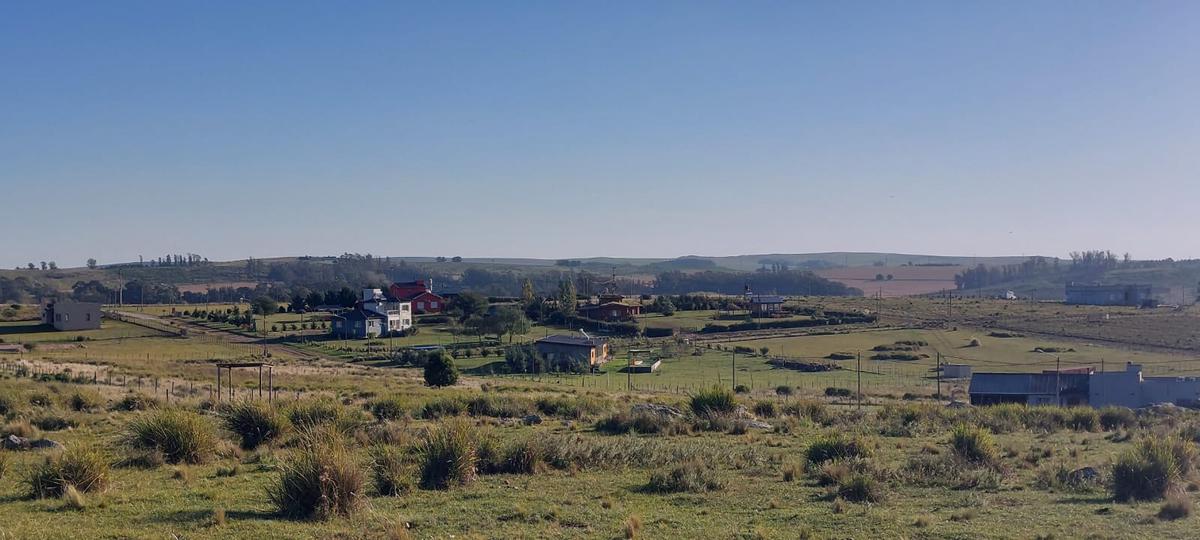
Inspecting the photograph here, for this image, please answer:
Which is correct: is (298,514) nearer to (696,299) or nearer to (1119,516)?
(1119,516)

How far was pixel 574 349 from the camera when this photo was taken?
61312mm

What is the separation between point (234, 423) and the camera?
18047 mm

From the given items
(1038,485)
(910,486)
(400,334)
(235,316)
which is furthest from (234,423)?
(235,316)

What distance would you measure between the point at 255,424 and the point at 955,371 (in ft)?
152

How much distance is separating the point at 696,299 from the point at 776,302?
423 inches

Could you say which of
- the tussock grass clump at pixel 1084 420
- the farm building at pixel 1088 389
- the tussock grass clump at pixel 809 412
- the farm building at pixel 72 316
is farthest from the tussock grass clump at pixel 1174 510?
the farm building at pixel 72 316

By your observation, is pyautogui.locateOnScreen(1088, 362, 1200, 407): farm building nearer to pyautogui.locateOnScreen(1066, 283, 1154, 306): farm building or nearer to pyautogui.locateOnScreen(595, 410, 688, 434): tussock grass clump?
pyautogui.locateOnScreen(595, 410, 688, 434): tussock grass clump

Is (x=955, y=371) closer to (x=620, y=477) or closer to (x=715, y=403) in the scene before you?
(x=715, y=403)

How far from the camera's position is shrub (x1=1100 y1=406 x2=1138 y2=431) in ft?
84.6

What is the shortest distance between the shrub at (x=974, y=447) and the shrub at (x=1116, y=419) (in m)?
10.5

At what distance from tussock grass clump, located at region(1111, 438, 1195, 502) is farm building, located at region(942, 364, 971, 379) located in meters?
41.5

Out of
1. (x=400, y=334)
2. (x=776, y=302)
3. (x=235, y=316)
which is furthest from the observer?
(x=776, y=302)

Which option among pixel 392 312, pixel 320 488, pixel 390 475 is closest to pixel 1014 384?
pixel 390 475

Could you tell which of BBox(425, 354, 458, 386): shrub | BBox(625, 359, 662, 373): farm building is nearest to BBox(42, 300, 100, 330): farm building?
BBox(425, 354, 458, 386): shrub
